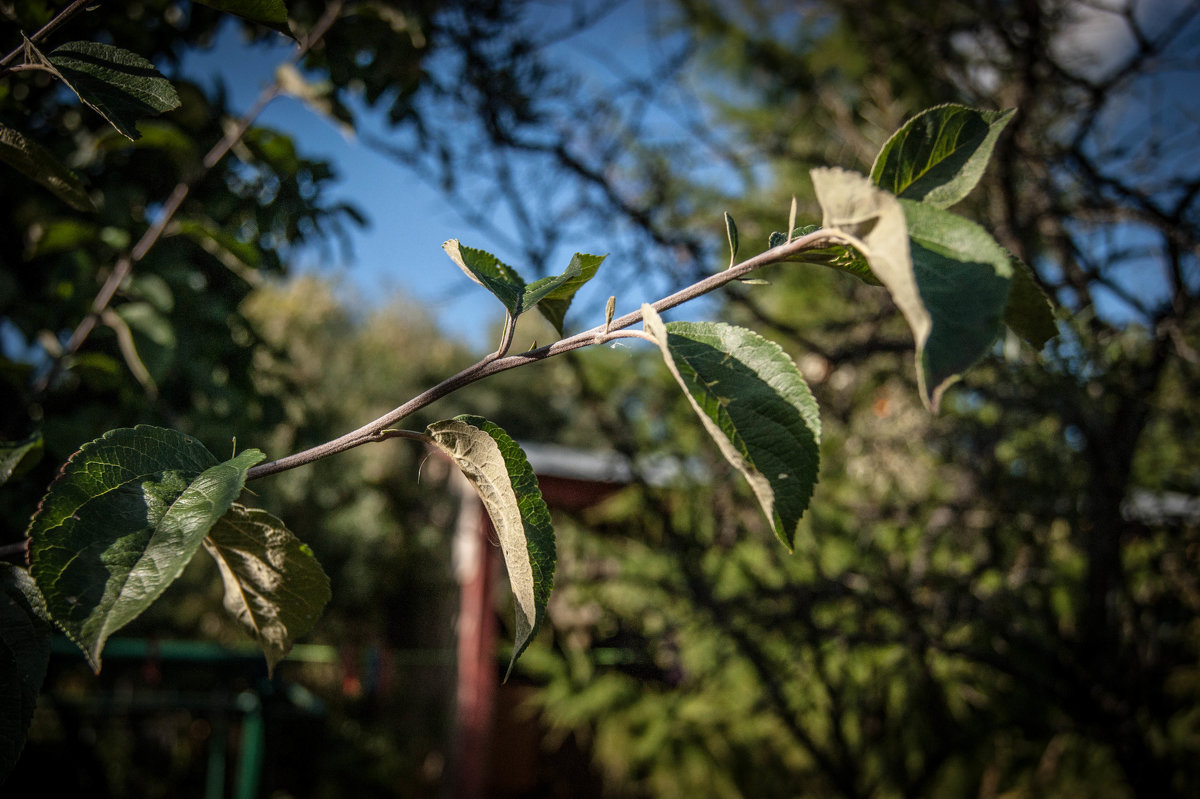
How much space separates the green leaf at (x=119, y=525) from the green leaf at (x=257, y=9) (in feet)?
1.23

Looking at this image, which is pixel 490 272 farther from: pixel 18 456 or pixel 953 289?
pixel 18 456

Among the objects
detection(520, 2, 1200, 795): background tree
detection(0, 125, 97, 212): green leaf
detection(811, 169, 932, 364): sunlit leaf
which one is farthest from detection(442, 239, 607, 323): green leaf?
detection(520, 2, 1200, 795): background tree

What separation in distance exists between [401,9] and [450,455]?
147cm

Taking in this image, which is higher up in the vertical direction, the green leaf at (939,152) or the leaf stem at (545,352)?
the green leaf at (939,152)

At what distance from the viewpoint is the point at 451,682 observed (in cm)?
648

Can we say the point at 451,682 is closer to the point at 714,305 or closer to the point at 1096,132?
the point at 714,305

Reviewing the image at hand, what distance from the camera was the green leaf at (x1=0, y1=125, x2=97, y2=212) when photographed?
0.59m

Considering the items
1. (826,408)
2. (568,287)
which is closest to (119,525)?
(568,287)

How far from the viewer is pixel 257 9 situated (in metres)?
0.60

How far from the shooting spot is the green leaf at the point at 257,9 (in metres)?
0.59

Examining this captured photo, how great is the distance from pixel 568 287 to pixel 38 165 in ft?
1.62

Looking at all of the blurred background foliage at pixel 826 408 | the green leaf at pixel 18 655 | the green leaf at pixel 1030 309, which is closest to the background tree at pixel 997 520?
the blurred background foliage at pixel 826 408

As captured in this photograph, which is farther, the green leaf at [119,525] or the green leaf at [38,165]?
the green leaf at [38,165]

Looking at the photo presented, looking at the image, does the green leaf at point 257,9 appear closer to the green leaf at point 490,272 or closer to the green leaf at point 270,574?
the green leaf at point 490,272
